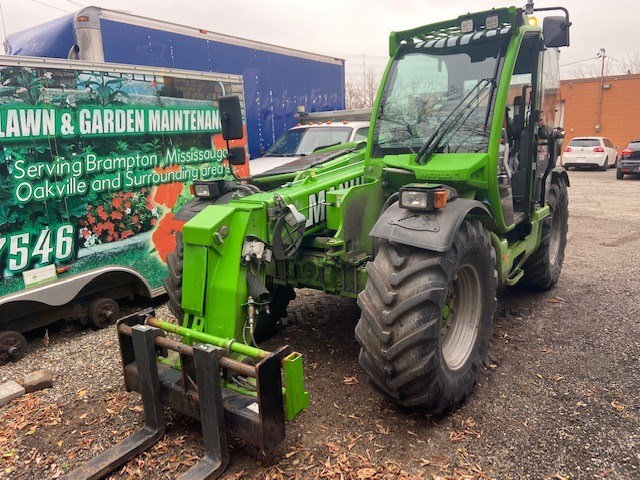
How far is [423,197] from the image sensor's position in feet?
11.1

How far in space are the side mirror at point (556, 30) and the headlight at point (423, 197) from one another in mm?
1820

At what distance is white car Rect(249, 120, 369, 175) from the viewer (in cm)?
906

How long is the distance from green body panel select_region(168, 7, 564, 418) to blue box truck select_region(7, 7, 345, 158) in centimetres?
346

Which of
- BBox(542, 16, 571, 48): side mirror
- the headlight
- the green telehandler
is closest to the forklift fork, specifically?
the green telehandler

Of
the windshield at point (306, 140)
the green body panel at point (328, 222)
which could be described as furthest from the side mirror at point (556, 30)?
the windshield at point (306, 140)


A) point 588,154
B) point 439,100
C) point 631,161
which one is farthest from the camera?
point 588,154

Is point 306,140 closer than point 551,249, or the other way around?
point 551,249

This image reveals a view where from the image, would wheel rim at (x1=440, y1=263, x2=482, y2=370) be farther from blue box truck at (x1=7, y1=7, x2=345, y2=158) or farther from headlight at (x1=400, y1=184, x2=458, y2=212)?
blue box truck at (x1=7, y1=7, x2=345, y2=158)

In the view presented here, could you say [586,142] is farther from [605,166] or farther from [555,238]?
[555,238]

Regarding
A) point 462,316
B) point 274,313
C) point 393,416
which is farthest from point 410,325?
point 274,313

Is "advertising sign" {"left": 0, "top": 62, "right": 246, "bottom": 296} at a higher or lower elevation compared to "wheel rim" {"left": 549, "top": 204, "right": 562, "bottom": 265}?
higher

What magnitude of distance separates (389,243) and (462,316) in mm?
1024

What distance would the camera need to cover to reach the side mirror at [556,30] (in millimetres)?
4145

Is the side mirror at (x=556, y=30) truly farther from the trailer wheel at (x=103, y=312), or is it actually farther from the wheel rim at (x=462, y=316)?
the trailer wheel at (x=103, y=312)
